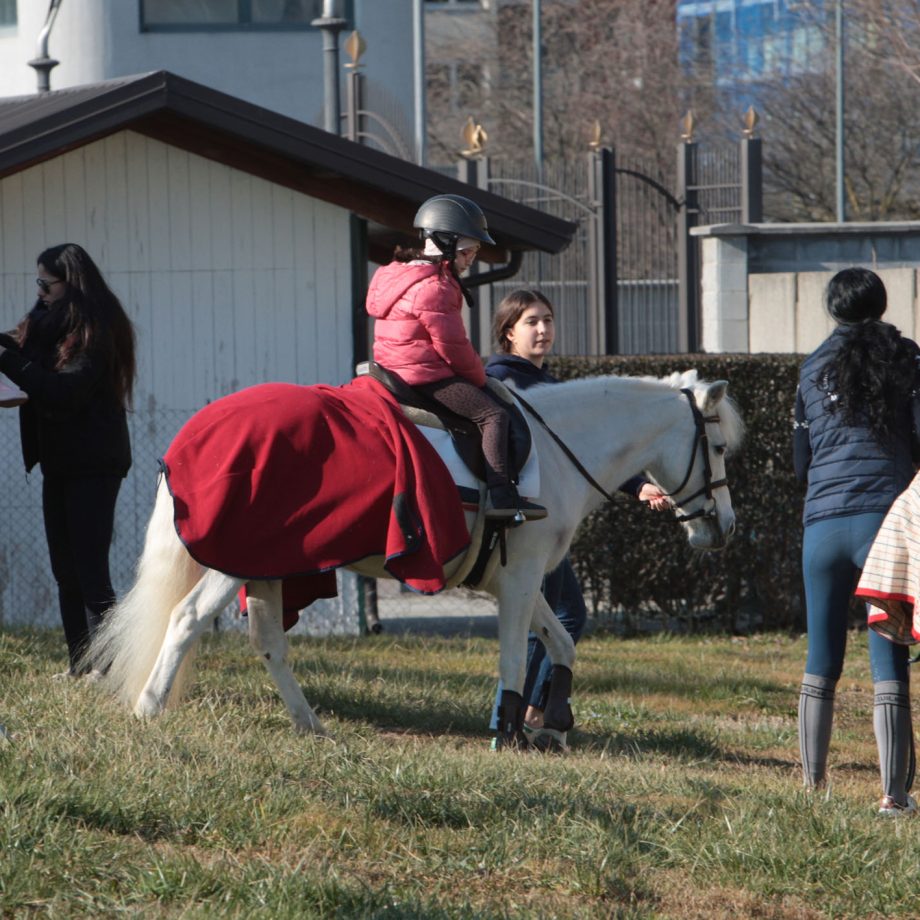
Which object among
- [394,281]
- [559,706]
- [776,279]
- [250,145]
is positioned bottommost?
[559,706]

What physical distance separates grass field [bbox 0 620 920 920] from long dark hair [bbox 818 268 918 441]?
1.46 m

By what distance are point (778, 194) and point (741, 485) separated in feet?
81.3

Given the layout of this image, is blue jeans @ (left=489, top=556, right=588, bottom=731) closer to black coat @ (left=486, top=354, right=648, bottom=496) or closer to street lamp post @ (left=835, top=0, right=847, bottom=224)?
black coat @ (left=486, top=354, right=648, bottom=496)

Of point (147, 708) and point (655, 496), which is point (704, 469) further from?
point (147, 708)

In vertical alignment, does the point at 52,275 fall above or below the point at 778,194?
below

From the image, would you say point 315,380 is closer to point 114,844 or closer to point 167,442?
point 167,442

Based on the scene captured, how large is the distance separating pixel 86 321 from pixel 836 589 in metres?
3.51

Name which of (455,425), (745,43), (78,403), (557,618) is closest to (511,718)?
(557,618)

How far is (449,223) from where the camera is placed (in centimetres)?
645

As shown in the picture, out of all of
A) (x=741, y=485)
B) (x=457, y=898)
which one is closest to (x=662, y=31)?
(x=741, y=485)

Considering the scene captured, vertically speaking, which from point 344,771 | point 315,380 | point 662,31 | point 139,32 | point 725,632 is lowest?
point 725,632

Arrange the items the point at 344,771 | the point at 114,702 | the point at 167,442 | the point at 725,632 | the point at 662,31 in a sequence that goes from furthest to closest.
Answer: the point at 662,31 → the point at 725,632 → the point at 167,442 → the point at 114,702 → the point at 344,771

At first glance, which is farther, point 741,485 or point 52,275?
point 741,485

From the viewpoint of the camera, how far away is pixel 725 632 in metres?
12.1
